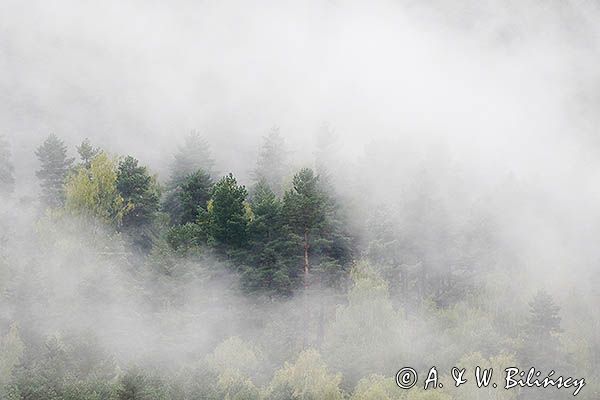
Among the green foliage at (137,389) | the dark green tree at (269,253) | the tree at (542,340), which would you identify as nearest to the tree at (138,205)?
the dark green tree at (269,253)

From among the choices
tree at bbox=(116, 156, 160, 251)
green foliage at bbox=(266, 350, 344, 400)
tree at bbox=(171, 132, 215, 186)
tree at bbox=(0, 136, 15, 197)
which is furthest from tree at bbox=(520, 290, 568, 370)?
tree at bbox=(0, 136, 15, 197)

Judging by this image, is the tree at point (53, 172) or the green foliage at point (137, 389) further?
the tree at point (53, 172)

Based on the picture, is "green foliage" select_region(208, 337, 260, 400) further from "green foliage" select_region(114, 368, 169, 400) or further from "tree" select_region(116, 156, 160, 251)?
"tree" select_region(116, 156, 160, 251)

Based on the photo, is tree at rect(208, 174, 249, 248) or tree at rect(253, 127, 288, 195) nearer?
tree at rect(208, 174, 249, 248)

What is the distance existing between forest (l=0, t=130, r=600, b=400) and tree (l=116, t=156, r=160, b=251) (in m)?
0.14

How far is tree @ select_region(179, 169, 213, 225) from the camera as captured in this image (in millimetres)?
60031

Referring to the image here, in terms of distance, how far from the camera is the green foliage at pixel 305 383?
4203cm

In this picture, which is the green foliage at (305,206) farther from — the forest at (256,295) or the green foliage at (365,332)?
the green foliage at (365,332)

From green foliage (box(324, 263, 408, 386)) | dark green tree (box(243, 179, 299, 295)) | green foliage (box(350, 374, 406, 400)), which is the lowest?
green foliage (box(350, 374, 406, 400))

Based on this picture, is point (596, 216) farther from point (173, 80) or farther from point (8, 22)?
point (8, 22)

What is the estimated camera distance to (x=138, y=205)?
194 ft

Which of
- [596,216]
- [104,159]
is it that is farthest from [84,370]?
[596,216]

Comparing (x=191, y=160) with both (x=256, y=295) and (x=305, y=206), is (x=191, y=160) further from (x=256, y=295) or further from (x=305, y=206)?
(x=256, y=295)

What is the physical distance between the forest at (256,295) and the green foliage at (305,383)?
0.43 ft
